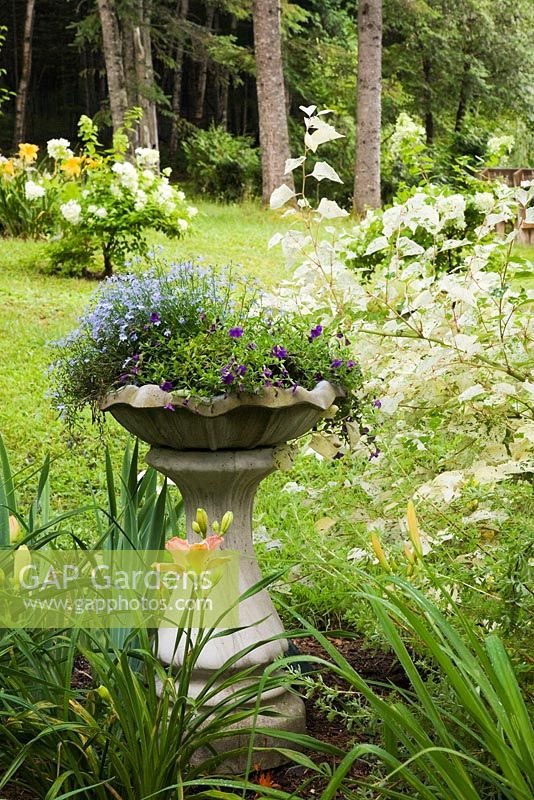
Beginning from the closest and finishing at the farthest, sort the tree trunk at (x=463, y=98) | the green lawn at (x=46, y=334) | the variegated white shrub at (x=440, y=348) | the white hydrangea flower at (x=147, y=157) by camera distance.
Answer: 1. the variegated white shrub at (x=440, y=348)
2. the green lawn at (x=46, y=334)
3. the white hydrangea flower at (x=147, y=157)
4. the tree trunk at (x=463, y=98)

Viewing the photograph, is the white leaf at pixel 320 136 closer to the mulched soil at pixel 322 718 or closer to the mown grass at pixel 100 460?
the mown grass at pixel 100 460

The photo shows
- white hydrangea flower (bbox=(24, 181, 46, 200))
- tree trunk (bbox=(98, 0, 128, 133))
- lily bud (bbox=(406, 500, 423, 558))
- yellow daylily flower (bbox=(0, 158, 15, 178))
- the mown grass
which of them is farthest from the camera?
tree trunk (bbox=(98, 0, 128, 133))

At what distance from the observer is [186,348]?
241 centimetres

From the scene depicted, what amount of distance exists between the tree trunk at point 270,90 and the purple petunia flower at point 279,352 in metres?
10.9

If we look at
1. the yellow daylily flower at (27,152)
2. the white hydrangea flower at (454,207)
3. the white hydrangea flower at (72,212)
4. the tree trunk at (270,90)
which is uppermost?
the tree trunk at (270,90)

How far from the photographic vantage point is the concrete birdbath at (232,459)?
2.38 meters

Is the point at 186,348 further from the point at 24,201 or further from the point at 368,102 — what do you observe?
the point at 368,102

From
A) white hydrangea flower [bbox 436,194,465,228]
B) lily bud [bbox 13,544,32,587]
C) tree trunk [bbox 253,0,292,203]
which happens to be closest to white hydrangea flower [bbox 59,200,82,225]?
white hydrangea flower [bbox 436,194,465,228]

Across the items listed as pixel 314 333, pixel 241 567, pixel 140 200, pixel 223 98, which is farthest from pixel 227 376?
pixel 223 98

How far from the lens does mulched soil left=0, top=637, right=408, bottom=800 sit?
2.32 meters

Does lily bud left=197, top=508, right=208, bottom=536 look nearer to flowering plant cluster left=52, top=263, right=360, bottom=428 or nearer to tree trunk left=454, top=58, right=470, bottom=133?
flowering plant cluster left=52, top=263, right=360, bottom=428

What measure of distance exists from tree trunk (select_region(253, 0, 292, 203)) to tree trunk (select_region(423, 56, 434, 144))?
26.3 feet

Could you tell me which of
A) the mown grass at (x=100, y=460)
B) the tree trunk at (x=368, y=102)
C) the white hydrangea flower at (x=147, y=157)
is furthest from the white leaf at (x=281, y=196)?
the tree trunk at (x=368, y=102)

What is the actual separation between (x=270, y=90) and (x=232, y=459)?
467 inches
